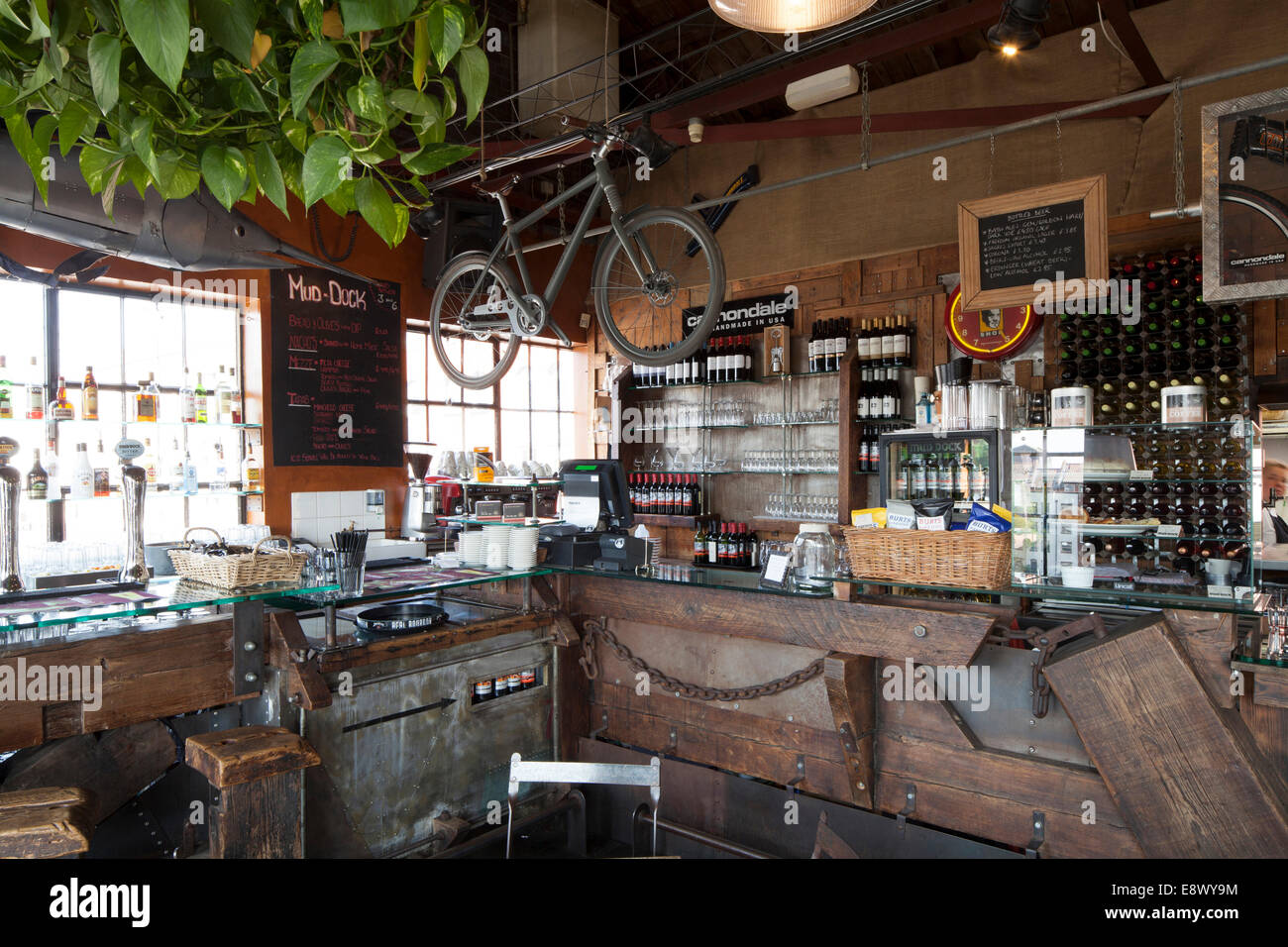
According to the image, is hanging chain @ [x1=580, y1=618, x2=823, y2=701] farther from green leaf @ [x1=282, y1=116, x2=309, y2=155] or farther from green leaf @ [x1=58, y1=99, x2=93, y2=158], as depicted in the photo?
green leaf @ [x1=58, y1=99, x2=93, y2=158]

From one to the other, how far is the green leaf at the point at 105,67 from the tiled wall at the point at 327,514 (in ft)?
17.7

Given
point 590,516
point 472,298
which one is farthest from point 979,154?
point 590,516

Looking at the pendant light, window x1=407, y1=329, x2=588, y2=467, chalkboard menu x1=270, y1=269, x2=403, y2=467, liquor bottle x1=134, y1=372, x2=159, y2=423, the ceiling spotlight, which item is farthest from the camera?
window x1=407, y1=329, x2=588, y2=467

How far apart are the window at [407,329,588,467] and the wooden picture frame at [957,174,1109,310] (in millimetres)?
4075

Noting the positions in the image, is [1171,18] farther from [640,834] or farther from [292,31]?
[292,31]

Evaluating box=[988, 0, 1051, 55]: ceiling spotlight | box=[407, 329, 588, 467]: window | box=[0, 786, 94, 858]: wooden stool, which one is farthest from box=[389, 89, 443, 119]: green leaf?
box=[407, 329, 588, 467]: window

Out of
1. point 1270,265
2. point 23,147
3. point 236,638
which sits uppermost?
point 1270,265

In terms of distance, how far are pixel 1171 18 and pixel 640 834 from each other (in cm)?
526

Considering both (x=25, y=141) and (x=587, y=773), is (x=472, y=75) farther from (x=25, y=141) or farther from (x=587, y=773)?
(x=587, y=773)

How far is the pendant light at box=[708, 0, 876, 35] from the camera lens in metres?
2.16

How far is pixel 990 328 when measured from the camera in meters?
5.24

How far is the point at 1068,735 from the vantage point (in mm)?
2355

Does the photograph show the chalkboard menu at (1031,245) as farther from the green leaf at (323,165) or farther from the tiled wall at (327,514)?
the tiled wall at (327,514)

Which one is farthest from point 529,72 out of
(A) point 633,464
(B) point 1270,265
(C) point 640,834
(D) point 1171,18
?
(C) point 640,834
